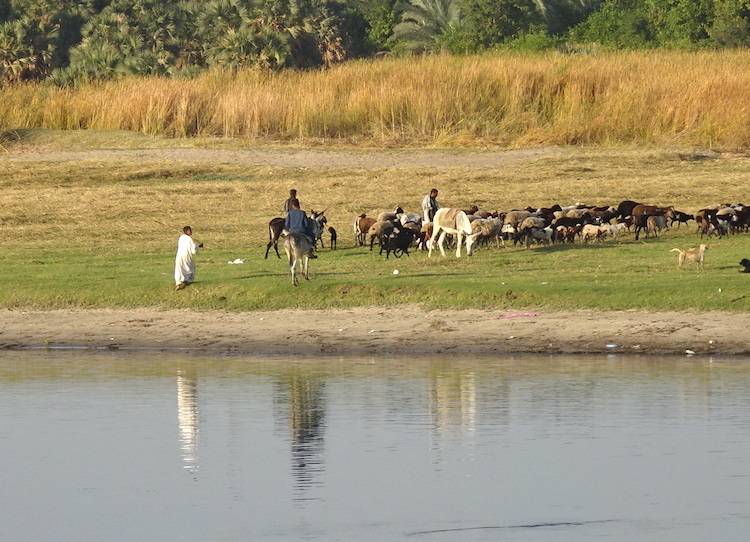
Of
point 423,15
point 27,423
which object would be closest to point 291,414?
point 27,423

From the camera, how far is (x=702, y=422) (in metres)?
20.0

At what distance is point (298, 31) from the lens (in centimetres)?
6094

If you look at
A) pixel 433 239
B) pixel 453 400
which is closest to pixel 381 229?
pixel 433 239

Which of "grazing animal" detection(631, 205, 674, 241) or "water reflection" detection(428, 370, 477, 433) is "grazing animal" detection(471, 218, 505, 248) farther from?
"water reflection" detection(428, 370, 477, 433)

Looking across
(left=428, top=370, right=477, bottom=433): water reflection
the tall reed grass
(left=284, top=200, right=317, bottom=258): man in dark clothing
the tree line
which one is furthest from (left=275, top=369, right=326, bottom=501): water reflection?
the tree line

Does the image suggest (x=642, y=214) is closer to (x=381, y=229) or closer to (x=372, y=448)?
(x=381, y=229)

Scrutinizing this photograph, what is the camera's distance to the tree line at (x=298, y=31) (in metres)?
60.0

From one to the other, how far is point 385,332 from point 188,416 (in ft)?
15.6

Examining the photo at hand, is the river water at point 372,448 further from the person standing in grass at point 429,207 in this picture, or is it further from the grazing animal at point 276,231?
the person standing in grass at point 429,207

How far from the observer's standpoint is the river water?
15.8m

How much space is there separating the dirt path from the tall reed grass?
4.80ft

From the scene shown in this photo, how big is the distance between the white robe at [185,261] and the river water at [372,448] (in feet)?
8.40

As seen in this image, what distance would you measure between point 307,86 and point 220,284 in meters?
21.8

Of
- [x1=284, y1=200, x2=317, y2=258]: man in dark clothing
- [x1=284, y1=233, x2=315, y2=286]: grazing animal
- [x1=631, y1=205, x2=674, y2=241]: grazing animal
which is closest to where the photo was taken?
[x1=284, y1=233, x2=315, y2=286]: grazing animal
